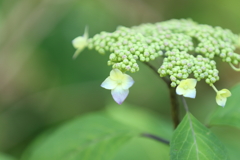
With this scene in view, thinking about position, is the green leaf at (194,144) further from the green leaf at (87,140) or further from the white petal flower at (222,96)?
the green leaf at (87,140)

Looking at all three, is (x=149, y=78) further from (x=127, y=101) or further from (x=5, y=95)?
(x=5, y=95)

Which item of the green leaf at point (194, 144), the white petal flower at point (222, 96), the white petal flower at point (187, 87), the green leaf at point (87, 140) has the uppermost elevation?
the white petal flower at point (222, 96)

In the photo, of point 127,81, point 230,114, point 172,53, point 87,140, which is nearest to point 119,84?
point 127,81

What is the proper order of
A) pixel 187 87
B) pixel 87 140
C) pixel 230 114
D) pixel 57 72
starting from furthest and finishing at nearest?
pixel 57 72 < pixel 87 140 < pixel 230 114 < pixel 187 87

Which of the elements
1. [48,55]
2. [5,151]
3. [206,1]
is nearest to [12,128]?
[5,151]

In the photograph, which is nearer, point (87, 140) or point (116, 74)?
point (116, 74)

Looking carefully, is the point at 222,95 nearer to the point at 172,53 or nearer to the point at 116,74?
the point at 172,53

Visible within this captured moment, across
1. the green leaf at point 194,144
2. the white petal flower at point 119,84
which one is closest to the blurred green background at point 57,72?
the green leaf at point 194,144
